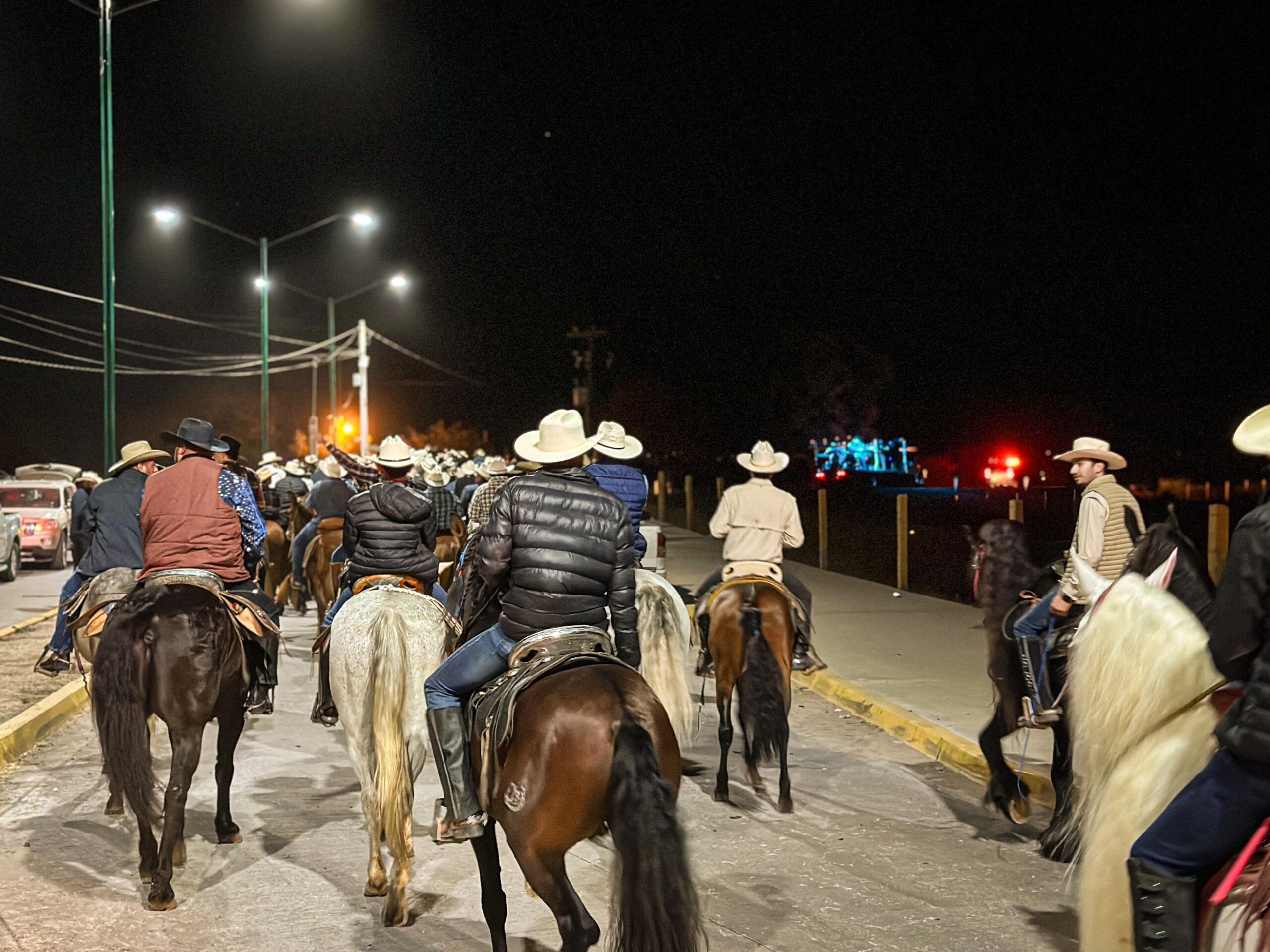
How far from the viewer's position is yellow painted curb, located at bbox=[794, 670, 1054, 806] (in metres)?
8.70

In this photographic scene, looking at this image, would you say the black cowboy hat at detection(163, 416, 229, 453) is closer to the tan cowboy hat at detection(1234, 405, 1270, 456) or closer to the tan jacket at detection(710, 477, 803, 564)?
the tan jacket at detection(710, 477, 803, 564)

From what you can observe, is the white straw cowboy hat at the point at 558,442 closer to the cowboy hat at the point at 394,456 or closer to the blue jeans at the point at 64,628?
the cowboy hat at the point at 394,456

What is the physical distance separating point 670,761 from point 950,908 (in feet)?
7.51

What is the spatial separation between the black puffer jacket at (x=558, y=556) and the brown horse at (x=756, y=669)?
3.20 meters

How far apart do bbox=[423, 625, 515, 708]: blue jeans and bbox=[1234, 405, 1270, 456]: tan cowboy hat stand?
289cm

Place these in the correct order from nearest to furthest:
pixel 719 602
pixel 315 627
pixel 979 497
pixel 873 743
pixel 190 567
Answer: pixel 190 567
pixel 719 602
pixel 873 743
pixel 315 627
pixel 979 497

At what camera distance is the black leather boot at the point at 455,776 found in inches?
210

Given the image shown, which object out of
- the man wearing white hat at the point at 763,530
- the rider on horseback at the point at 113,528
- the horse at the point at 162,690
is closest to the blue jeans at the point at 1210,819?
the horse at the point at 162,690

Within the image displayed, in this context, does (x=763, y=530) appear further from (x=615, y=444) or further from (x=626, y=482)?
(x=615, y=444)

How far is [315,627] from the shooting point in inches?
664

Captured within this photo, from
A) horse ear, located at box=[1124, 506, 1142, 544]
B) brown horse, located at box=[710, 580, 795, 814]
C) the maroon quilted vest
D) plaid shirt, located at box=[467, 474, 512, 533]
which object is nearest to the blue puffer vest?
brown horse, located at box=[710, 580, 795, 814]

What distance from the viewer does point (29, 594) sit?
21969mm

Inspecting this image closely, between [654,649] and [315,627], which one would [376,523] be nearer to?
[654,649]

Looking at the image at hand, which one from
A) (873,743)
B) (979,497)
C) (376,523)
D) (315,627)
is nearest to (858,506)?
(979,497)
